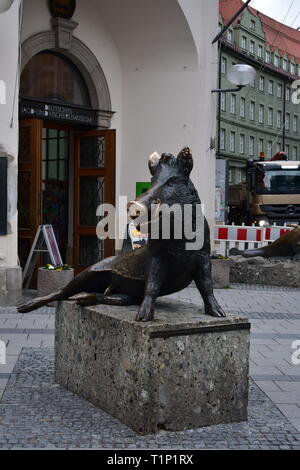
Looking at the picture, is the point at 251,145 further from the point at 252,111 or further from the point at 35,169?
the point at 35,169

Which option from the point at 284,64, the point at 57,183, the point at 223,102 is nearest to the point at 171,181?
the point at 57,183

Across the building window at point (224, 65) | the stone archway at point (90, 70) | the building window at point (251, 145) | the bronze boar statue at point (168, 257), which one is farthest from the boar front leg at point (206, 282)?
the building window at point (251, 145)

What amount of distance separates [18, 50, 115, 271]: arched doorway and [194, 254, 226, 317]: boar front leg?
6.63m

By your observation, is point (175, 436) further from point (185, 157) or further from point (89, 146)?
point (89, 146)

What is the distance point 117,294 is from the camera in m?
5.00

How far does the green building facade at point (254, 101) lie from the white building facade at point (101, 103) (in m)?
28.8

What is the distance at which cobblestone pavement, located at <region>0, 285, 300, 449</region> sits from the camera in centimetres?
405

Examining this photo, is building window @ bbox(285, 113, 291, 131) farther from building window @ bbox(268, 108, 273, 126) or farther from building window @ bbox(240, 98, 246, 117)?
building window @ bbox(240, 98, 246, 117)

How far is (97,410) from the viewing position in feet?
15.3

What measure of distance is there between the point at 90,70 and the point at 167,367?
9.47m

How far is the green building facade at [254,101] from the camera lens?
45031 millimetres

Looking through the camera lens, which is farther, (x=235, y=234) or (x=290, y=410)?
(x=235, y=234)

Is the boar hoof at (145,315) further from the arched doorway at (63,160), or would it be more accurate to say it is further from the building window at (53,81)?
the building window at (53,81)

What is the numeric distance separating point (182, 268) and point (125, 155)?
9431 mm
